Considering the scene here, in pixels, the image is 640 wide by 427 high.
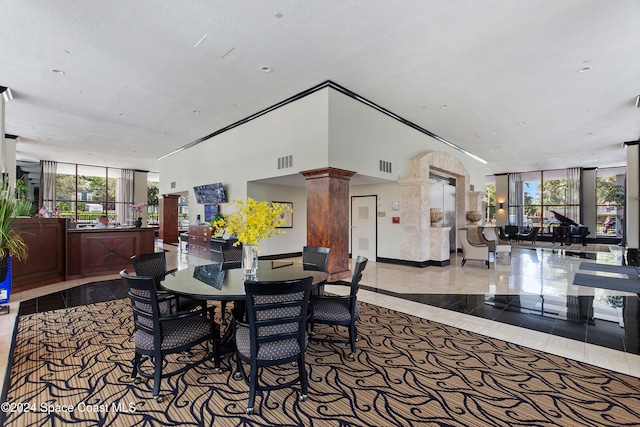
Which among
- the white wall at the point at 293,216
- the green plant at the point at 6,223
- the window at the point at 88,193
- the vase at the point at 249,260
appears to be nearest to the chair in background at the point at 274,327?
the vase at the point at 249,260

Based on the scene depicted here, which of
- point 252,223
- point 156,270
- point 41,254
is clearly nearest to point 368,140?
point 252,223

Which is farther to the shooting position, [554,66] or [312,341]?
[554,66]

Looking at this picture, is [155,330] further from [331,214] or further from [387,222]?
[387,222]

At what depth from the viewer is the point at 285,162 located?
691 centimetres

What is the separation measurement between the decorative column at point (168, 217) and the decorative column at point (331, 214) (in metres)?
9.39

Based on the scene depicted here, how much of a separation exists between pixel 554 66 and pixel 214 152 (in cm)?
863

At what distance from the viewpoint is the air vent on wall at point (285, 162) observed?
6781 millimetres

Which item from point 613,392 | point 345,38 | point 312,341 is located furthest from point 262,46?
point 613,392

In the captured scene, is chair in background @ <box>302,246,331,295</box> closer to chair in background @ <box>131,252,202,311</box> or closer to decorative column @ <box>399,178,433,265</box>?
chair in background @ <box>131,252,202,311</box>

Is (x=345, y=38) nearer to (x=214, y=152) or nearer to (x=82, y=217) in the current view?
(x=214, y=152)

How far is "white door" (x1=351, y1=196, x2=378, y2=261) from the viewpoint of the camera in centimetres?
900

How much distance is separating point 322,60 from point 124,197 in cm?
1563

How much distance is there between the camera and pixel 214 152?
9547mm

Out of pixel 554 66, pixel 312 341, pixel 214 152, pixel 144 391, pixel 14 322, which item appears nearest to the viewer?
pixel 144 391
